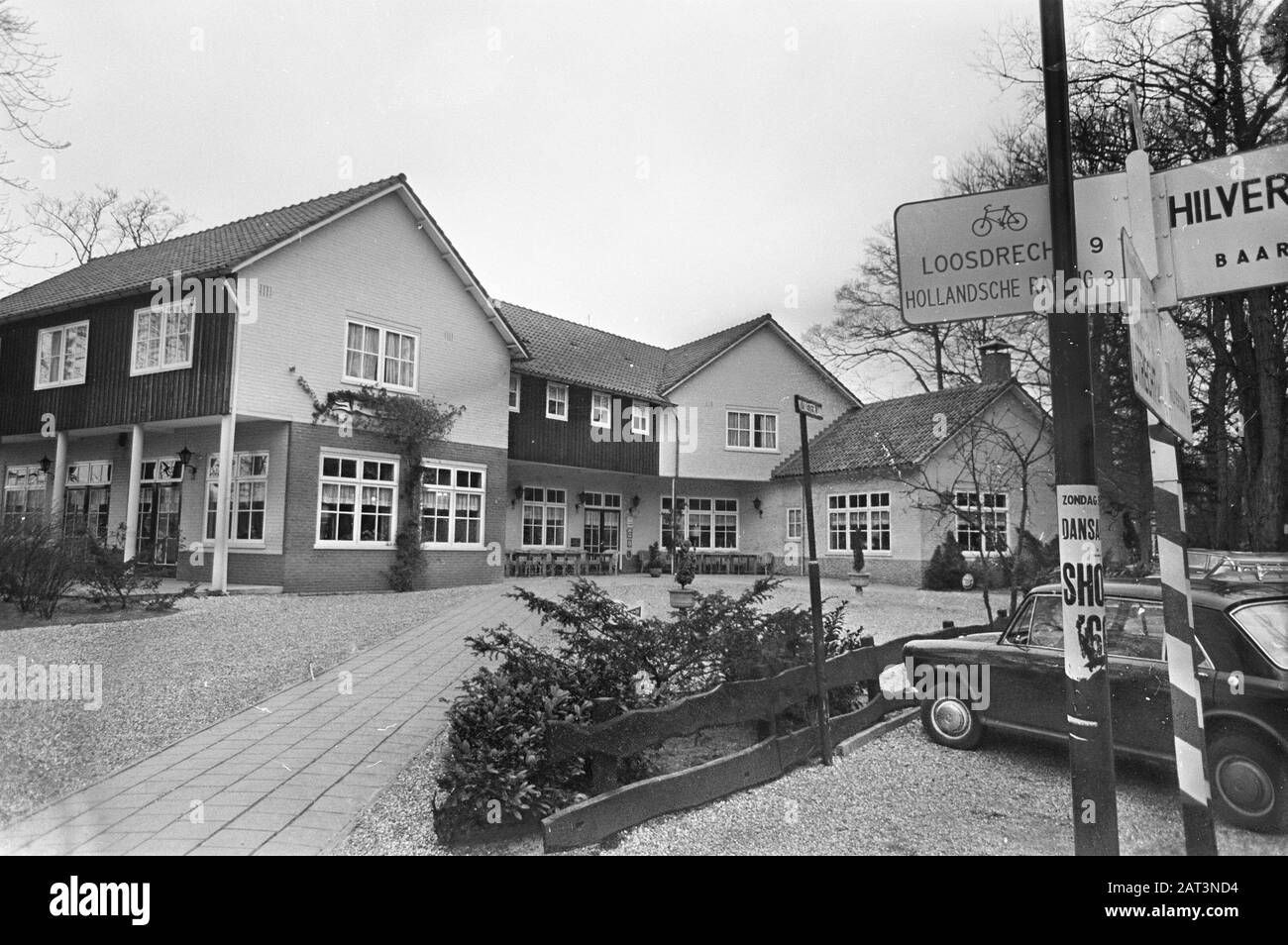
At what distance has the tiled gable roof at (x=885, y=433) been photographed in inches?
832

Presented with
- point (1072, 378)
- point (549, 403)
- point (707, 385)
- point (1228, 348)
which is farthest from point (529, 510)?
point (1072, 378)

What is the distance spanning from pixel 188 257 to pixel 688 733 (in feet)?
60.5

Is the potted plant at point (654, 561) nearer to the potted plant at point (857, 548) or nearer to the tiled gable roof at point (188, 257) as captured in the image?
the potted plant at point (857, 548)

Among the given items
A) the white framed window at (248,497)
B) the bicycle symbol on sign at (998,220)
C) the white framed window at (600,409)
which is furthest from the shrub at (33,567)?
the white framed window at (600,409)

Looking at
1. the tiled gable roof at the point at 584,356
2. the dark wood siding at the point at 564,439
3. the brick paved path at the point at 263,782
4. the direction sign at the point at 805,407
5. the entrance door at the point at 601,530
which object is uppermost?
the tiled gable roof at the point at 584,356

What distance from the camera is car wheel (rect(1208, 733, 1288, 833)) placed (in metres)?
3.58

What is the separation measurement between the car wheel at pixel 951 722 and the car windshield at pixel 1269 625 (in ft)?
6.19

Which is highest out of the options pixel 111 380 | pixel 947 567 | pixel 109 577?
pixel 111 380

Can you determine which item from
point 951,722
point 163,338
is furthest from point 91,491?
point 951,722

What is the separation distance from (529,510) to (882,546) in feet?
36.5

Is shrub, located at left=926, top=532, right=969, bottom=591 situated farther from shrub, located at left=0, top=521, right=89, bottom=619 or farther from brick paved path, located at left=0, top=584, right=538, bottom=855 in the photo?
shrub, located at left=0, top=521, right=89, bottom=619

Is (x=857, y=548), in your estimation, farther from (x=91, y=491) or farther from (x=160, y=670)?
(x=91, y=491)

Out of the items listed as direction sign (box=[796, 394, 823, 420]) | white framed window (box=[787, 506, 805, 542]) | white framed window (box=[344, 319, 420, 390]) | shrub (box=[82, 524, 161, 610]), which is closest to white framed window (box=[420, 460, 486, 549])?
white framed window (box=[344, 319, 420, 390])

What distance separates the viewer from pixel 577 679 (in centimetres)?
437
